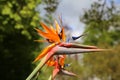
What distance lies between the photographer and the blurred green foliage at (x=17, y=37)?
669 inches

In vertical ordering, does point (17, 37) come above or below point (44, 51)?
below

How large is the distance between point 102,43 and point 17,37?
6.78 m

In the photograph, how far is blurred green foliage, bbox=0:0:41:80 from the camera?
1700 centimetres

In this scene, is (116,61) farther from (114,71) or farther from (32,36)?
(32,36)

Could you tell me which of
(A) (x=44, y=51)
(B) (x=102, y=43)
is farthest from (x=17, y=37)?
(A) (x=44, y=51)

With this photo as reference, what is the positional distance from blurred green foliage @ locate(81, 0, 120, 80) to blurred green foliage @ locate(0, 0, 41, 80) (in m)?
2.34

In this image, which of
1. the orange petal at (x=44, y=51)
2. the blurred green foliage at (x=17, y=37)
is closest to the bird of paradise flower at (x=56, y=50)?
the orange petal at (x=44, y=51)

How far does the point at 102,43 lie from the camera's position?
23.8 m

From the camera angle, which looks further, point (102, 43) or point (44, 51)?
point (102, 43)

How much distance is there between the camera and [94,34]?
32.6 metres

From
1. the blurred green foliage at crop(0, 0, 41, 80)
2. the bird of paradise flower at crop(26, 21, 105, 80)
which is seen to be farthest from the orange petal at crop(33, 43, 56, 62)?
the blurred green foliage at crop(0, 0, 41, 80)

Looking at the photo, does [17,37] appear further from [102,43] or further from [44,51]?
[44,51]

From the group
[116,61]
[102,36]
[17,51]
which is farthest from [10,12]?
[102,36]

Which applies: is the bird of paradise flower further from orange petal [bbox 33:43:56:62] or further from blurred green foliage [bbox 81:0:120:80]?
blurred green foliage [bbox 81:0:120:80]
